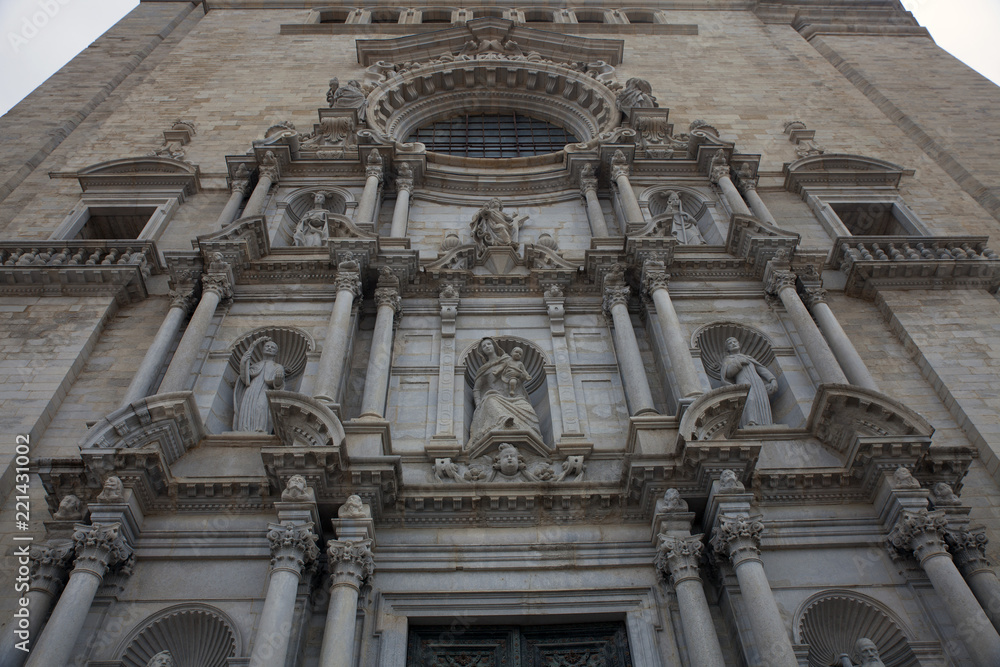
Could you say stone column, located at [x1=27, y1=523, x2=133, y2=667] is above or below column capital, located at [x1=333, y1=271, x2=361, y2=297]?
below

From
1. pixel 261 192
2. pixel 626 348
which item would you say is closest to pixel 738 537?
pixel 626 348

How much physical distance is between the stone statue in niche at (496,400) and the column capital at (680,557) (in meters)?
2.51

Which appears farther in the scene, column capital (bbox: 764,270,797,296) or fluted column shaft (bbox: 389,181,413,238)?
fluted column shaft (bbox: 389,181,413,238)

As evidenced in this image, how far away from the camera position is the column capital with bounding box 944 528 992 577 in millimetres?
8562

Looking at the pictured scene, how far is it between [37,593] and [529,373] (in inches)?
273

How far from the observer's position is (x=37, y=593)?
820 cm

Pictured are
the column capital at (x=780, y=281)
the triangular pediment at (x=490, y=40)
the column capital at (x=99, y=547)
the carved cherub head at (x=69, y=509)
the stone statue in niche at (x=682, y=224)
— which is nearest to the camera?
the column capital at (x=99, y=547)

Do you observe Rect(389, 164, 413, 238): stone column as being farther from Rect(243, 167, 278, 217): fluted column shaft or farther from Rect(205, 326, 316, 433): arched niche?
Rect(205, 326, 316, 433): arched niche

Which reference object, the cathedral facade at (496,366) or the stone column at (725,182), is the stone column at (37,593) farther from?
the stone column at (725,182)

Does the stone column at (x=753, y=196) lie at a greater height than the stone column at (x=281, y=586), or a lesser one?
greater

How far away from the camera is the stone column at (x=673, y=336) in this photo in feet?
35.0

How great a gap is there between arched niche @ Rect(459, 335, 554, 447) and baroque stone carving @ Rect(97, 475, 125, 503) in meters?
4.40

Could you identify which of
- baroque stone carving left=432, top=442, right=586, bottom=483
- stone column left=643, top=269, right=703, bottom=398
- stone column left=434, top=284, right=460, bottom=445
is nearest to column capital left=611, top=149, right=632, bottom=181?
stone column left=643, top=269, right=703, bottom=398

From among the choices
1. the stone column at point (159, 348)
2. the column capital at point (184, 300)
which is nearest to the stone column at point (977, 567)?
the stone column at point (159, 348)
